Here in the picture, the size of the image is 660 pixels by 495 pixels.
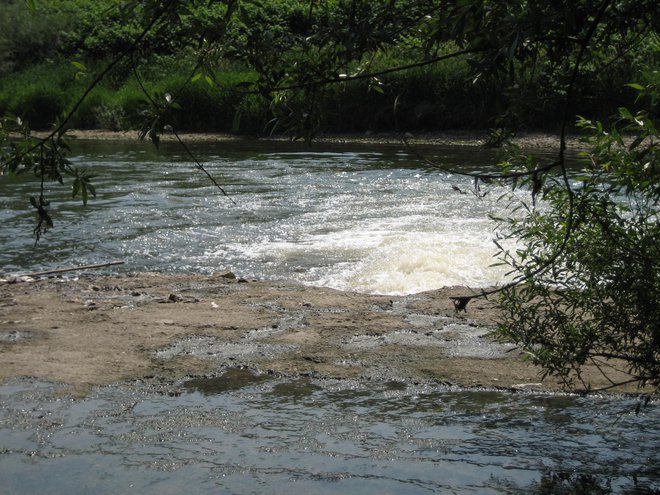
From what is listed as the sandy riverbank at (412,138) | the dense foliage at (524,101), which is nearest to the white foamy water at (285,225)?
the sandy riverbank at (412,138)

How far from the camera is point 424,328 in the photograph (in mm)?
8359

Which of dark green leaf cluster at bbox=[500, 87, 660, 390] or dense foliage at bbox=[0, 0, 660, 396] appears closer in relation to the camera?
dense foliage at bbox=[0, 0, 660, 396]

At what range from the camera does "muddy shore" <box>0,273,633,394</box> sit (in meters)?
7.29

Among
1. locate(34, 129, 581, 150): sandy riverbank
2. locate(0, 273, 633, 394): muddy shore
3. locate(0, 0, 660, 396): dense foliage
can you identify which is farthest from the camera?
locate(34, 129, 581, 150): sandy riverbank

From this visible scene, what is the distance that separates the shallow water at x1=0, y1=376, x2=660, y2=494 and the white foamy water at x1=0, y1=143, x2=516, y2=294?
3.60 metres

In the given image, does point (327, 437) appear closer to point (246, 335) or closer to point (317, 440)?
point (317, 440)

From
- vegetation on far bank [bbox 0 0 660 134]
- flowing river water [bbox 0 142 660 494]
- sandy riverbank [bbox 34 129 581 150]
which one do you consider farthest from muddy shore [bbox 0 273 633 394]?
sandy riverbank [bbox 34 129 581 150]

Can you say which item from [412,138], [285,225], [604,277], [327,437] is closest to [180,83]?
[412,138]

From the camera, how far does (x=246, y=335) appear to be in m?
8.23

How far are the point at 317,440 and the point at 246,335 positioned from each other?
2.29 meters

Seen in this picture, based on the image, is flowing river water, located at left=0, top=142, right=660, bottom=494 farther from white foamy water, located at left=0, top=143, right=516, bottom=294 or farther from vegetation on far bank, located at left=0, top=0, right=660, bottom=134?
vegetation on far bank, located at left=0, top=0, right=660, bottom=134

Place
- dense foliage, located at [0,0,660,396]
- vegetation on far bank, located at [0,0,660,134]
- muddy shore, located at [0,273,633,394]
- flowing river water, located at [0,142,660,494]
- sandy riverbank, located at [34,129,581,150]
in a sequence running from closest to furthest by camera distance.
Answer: dense foliage, located at [0,0,660,396] < flowing river water, located at [0,142,660,494] < muddy shore, located at [0,273,633,394] < sandy riverbank, located at [34,129,581,150] < vegetation on far bank, located at [0,0,660,134]

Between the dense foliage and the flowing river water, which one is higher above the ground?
the dense foliage

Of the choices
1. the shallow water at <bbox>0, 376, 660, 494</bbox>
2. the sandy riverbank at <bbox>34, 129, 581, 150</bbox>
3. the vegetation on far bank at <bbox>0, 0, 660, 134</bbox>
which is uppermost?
the vegetation on far bank at <bbox>0, 0, 660, 134</bbox>
